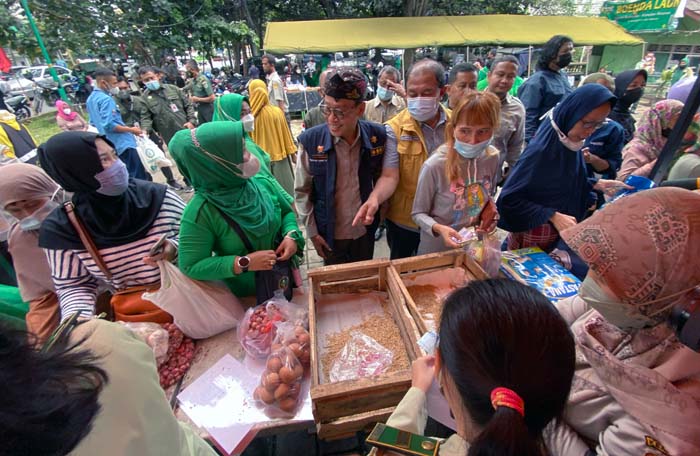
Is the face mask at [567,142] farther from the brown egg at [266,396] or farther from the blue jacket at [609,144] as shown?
the brown egg at [266,396]

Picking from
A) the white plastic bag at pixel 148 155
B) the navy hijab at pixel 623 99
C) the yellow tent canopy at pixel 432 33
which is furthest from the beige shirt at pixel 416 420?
the yellow tent canopy at pixel 432 33

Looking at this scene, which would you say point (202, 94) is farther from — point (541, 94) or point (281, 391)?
point (281, 391)

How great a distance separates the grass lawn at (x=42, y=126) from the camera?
10586 millimetres

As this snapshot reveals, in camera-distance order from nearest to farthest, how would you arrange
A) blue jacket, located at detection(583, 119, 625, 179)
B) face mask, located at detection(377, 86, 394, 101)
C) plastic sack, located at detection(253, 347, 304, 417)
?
plastic sack, located at detection(253, 347, 304, 417), blue jacket, located at detection(583, 119, 625, 179), face mask, located at detection(377, 86, 394, 101)

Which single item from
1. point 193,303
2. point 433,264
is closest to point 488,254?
point 433,264

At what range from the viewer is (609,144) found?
10.1ft

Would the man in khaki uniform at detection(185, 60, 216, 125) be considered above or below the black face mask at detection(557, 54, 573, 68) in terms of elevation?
below

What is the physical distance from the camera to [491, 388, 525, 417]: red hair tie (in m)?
0.73

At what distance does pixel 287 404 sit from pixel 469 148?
1755 millimetres

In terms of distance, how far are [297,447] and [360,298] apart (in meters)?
1.12

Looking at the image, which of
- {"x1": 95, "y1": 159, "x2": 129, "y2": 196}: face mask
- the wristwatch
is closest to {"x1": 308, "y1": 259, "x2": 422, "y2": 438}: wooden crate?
the wristwatch

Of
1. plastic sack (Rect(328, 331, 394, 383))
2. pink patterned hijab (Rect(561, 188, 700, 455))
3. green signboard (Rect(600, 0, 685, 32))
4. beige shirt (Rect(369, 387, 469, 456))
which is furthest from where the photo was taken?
green signboard (Rect(600, 0, 685, 32))

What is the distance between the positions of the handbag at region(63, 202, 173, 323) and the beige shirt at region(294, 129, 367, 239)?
1.06 metres

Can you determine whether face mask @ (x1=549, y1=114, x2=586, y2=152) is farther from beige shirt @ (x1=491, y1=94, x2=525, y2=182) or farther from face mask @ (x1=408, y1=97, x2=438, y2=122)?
beige shirt @ (x1=491, y1=94, x2=525, y2=182)
